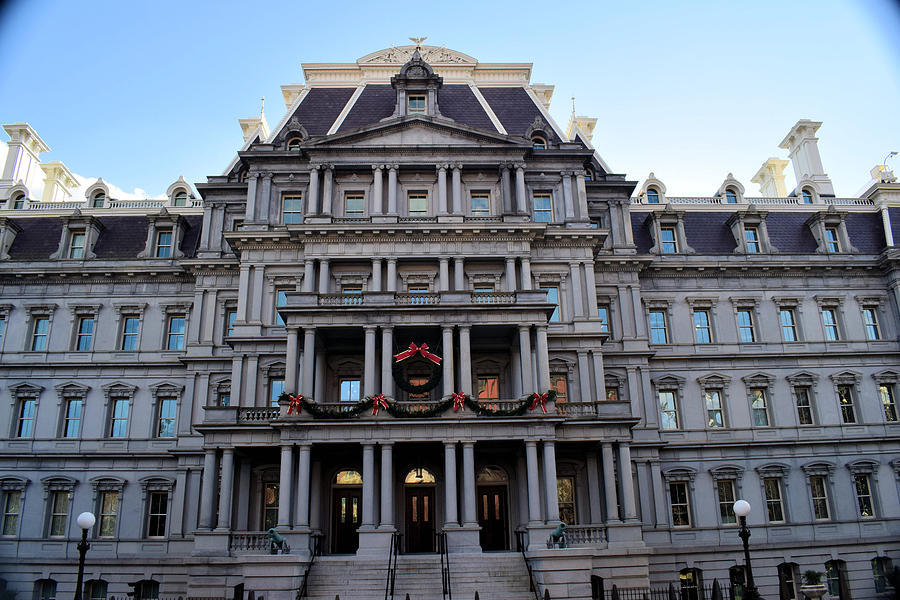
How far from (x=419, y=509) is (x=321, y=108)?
21779 millimetres

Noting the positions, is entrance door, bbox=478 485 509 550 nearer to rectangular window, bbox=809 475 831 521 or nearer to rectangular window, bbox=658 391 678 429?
rectangular window, bbox=658 391 678 429

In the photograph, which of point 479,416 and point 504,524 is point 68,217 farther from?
point 504,524

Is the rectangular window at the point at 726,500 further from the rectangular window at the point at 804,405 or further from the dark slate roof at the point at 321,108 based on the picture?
the dark slate roof at the point at 321,108

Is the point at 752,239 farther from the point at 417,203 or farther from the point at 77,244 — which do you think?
the point at 77,244

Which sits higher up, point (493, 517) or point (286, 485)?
point (286, 485)

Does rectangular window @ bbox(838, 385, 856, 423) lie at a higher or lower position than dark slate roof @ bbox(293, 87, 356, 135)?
lower

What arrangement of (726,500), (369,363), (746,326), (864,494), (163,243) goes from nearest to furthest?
(369,363)
(726,500)
(864,494)
(746,326)
(163,243)

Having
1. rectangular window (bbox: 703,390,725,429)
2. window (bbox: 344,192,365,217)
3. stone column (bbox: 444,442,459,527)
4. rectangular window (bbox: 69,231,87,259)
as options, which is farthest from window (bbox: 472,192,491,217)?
rectangular window (bbox: 69,231,87,259)

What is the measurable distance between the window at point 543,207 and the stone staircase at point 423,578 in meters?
16.2

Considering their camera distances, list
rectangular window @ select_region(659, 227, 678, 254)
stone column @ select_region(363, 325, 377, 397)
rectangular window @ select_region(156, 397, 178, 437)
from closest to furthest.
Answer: stone column @ select_region(363, 325, 377, 397) → rectangular window @ select_region(156, 397, 178, 437) → rectangular window @ select_region(659, 227, 678, 254)

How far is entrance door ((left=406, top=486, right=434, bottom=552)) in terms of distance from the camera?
28.8 meters

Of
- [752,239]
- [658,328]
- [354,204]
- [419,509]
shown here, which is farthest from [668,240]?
[419,509]

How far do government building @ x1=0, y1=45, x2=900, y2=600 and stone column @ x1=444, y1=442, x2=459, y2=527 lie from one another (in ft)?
0.39

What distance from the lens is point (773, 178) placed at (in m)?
47.6
